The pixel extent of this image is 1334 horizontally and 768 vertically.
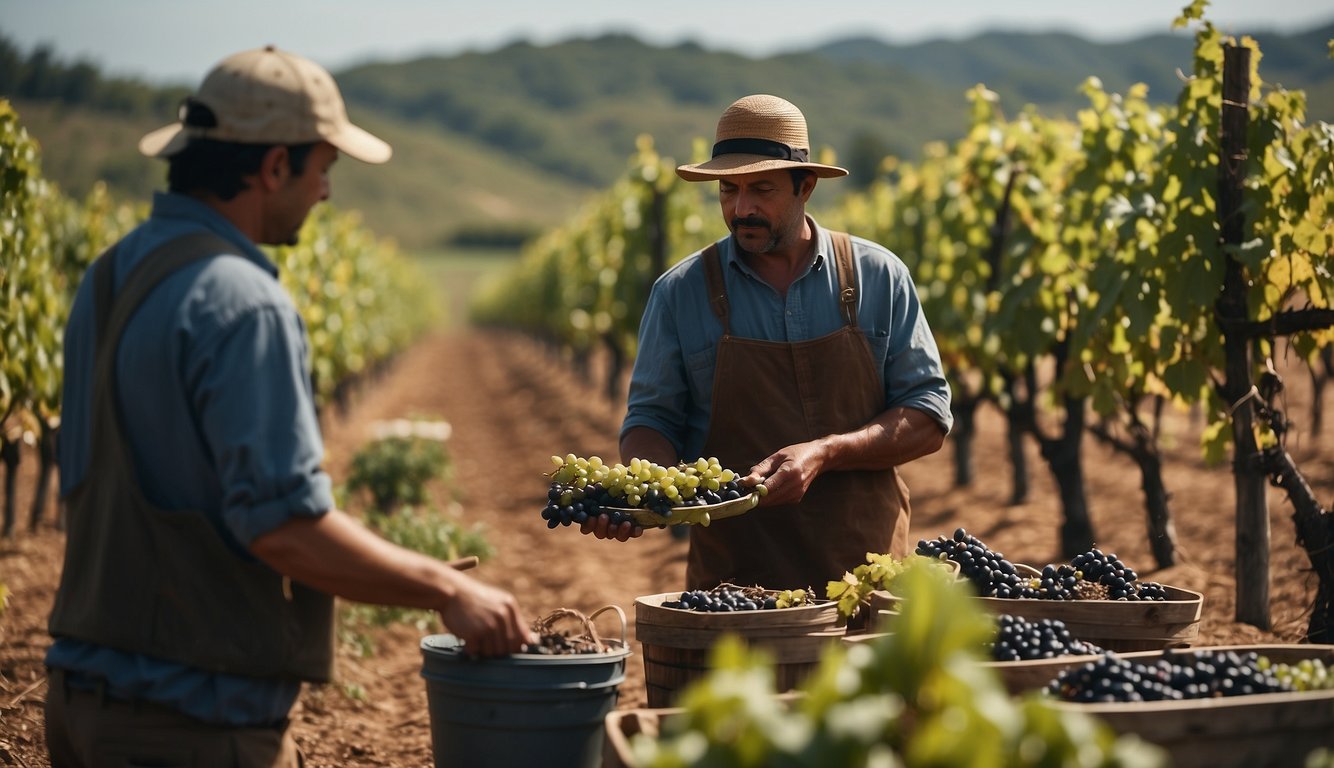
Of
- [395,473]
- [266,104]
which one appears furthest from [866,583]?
[395,473]

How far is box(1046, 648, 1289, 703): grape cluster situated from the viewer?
259cm

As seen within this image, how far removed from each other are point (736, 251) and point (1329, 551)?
106 inches

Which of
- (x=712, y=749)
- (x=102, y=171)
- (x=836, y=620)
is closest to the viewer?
(x=712, y=749)

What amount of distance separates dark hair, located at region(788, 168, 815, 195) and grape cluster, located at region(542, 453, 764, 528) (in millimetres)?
1001

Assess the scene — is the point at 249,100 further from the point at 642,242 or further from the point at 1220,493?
the point at 642,242

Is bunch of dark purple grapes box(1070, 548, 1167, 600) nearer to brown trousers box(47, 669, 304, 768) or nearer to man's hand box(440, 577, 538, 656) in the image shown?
man's hand box(440, 577, 538, 656)

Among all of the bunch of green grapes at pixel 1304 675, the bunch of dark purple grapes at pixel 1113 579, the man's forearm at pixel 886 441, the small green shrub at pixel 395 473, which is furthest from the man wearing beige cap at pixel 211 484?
the small green shrub at pixel 395 473

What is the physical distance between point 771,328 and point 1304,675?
5.93 feet

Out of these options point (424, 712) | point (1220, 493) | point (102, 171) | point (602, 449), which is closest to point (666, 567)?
point (424, 712)

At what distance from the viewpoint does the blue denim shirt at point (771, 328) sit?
3951 mm

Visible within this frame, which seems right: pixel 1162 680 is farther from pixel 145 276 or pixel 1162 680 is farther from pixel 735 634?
pixel 145 276

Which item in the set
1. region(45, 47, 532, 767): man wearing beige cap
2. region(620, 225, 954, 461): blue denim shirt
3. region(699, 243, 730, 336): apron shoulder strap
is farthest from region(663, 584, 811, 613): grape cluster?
region(699, 243, 730, 336): apron shoulder strap

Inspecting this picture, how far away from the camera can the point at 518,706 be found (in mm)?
2834

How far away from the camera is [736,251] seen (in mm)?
4051
